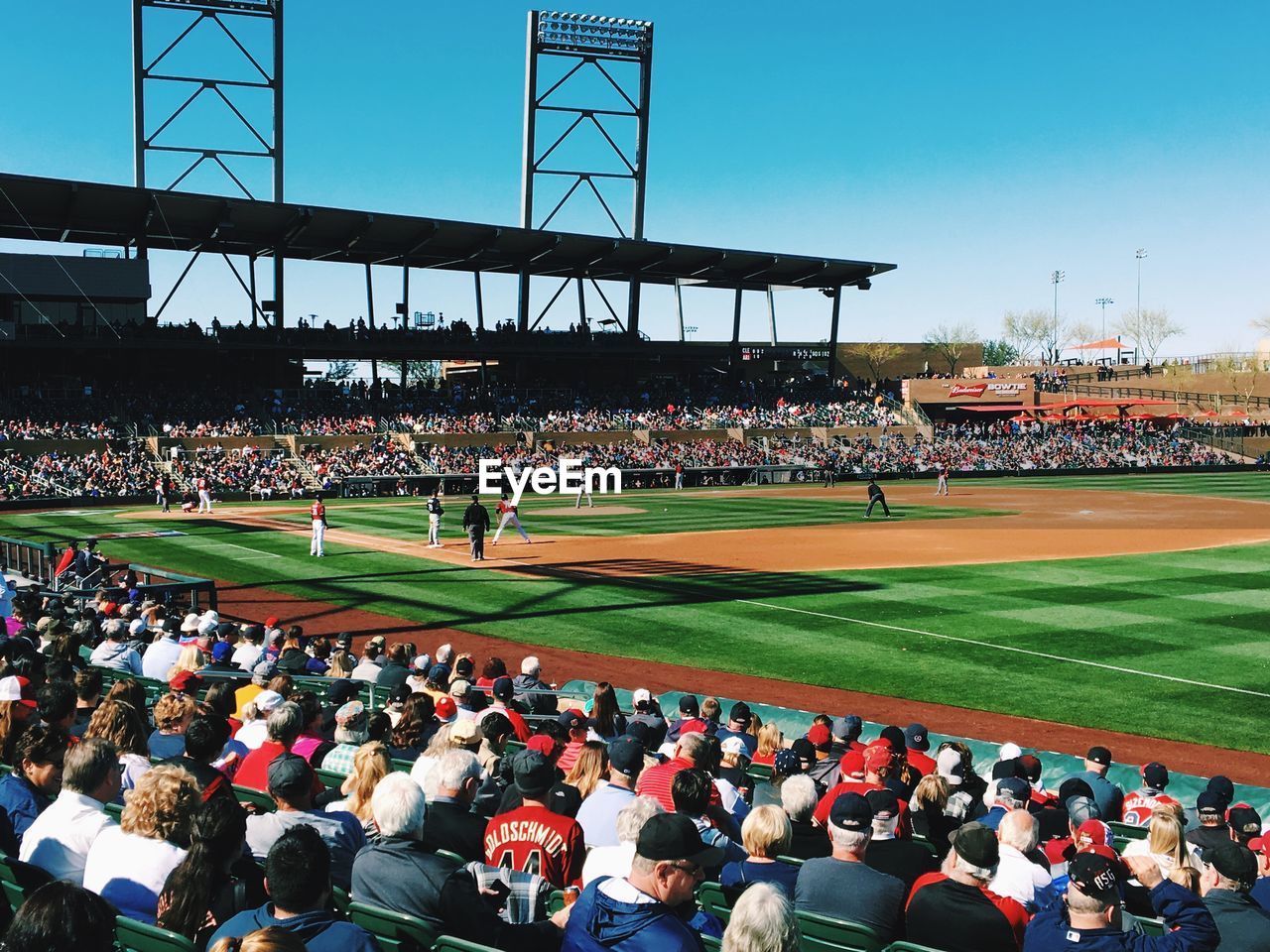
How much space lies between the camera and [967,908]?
4805 mm

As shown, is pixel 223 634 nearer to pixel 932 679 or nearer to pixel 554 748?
pixel 554 748

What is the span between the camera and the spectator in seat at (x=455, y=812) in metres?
5.75

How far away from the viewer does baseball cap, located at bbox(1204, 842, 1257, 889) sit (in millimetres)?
5285

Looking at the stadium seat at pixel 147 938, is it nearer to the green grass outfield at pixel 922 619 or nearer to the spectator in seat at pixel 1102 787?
the spectator in seat at pixel 1102 787

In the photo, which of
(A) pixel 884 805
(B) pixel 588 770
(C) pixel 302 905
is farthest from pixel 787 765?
(C) pixel 302 905

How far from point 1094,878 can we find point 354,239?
60.5 m

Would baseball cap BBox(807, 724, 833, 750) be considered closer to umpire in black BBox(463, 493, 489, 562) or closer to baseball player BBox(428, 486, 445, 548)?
umpire in black BBox(463, 493, 489, 562)

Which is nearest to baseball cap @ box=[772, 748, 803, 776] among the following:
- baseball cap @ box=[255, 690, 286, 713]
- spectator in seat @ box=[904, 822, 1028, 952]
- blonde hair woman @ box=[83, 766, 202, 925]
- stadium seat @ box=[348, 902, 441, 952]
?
spectator in seat @ box=[904, 822, 1028, 952]

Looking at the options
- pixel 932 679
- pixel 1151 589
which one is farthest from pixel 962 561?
pixel 932 679

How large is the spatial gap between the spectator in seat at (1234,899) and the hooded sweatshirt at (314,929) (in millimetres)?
3786

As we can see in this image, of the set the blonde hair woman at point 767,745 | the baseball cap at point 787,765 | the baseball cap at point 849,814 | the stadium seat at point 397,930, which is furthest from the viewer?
the blonde hair woman at point 767,745

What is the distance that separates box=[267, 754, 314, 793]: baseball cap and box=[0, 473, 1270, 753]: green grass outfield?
1077cm

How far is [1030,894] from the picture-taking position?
18.6ft

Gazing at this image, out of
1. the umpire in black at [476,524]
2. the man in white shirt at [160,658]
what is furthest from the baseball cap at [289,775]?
the umpire in black at [476,524]
